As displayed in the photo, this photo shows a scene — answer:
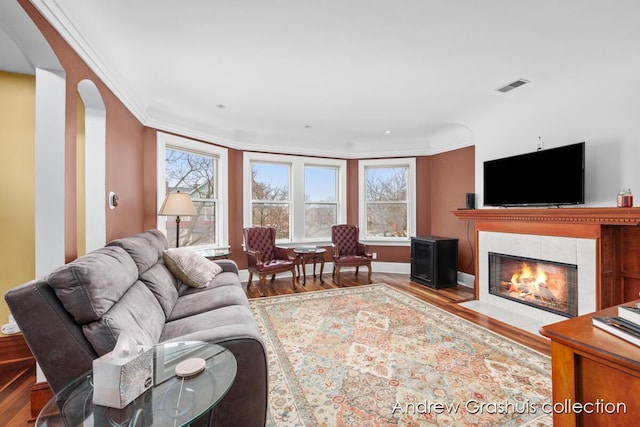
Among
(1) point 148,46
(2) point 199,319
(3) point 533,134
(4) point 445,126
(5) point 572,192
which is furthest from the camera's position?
(4) point 445,126

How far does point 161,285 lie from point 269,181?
3.29 metres

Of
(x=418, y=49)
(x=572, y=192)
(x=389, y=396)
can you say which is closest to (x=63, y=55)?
(x=418, y=49)

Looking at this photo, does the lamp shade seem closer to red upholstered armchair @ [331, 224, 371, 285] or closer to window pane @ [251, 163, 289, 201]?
window pane @ [251, 163, 289, 201]

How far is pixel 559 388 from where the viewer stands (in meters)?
1.10

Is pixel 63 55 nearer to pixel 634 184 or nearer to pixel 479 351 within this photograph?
pixel 479 351

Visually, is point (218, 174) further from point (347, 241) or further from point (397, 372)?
point (397, 372)

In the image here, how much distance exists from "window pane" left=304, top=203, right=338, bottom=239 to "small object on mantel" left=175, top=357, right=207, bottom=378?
4.24m

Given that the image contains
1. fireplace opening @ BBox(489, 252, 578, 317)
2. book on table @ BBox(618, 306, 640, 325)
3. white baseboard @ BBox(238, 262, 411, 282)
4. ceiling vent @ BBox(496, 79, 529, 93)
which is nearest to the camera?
book on table @ BBox(618, 306, 640, 325)

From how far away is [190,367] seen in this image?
112 cm

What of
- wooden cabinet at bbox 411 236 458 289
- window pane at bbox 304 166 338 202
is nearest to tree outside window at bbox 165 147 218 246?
window pane at bbox 304 166 338 202

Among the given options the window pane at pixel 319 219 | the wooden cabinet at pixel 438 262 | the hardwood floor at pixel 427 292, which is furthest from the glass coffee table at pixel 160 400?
the window pane at pixel 319 219

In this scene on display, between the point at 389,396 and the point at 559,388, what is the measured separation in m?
1.02

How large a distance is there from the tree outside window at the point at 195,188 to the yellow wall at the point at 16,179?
5.30 feet

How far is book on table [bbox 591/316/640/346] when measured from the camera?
1.00m
